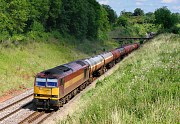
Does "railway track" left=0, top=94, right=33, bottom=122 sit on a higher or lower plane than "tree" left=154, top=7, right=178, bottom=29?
lower

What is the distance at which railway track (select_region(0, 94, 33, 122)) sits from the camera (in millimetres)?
A: 23516

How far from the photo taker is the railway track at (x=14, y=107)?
23516 millimetres

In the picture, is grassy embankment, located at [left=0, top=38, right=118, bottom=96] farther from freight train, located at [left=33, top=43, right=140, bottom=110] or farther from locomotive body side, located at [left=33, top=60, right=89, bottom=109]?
locomotive body side, located at [left=33, top=60, right=89, bottom=109]

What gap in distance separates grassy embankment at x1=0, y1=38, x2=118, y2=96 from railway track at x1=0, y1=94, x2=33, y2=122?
9.54ft

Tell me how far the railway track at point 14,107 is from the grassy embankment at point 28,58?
2.91 meters

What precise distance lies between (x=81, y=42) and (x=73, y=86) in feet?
148

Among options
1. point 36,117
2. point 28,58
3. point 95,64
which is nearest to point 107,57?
point 95,64

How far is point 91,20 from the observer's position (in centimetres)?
8000

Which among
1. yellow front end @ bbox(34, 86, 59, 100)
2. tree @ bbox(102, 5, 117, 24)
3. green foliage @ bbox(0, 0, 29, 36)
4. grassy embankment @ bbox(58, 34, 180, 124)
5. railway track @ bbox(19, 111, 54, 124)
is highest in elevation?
tree @ bbox(102, 5, 117, 24)

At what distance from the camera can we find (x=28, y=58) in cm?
4153

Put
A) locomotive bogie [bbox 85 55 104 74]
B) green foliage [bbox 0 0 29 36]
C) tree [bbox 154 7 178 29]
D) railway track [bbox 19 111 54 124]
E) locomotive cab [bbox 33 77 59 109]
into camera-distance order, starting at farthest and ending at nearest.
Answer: tree [bbox 154 7 178 29], green foliage [bbox 0 0 29 36], locomotive bogie [bbox 85 55 104 74], locomotive cab [bbox 33 77 59 109], railway track [bbox 19 111 54 124]

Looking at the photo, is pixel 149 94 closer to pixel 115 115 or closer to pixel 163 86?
pixel 163 86

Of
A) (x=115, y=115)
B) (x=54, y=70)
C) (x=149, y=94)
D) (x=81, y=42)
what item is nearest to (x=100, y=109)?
(x=115, y=115)

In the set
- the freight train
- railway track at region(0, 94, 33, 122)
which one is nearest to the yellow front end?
the freight train
